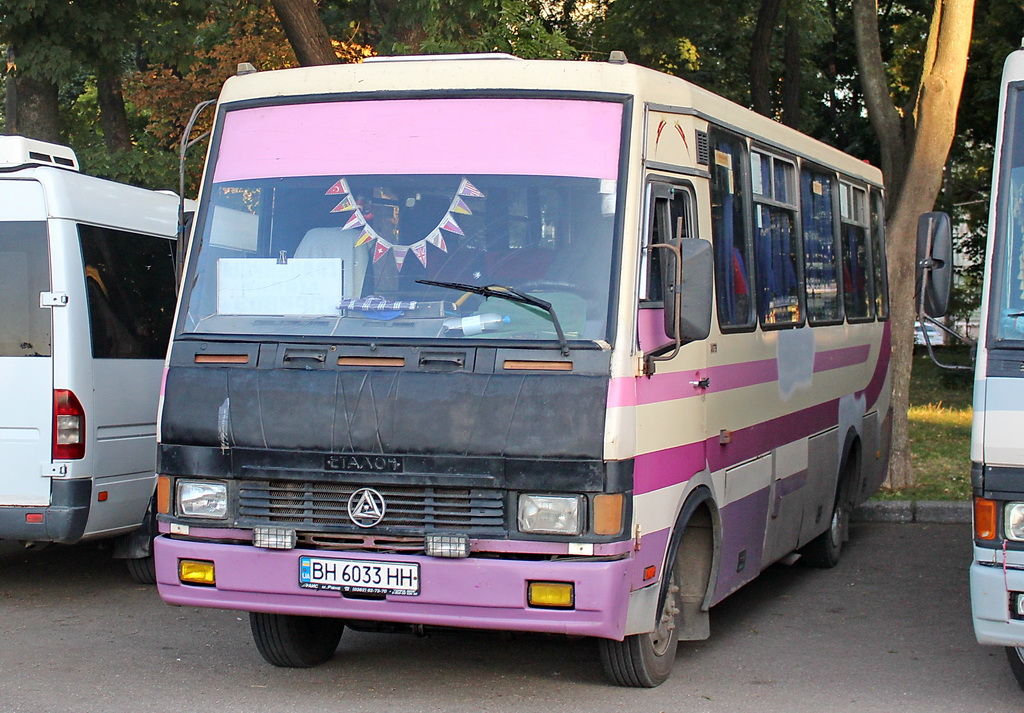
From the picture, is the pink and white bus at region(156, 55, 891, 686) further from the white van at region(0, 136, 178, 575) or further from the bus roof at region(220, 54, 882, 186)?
the white van at region(0, 136, 178, 575)

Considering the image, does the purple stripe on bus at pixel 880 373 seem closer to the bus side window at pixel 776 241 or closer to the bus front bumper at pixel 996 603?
A: the bus side window at pixel 776 241

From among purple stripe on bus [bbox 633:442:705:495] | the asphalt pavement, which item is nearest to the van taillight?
the asphalt pavement

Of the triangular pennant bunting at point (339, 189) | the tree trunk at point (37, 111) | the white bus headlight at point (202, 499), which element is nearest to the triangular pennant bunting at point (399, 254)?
the triangular pennant bunting at point (339, 189)

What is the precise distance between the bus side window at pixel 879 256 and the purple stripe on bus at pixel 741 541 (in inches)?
159

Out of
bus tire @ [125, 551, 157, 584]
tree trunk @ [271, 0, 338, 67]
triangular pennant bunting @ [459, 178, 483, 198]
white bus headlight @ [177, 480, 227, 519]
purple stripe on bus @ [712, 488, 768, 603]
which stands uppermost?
tree trunk @ [271, 0, 338, 67]

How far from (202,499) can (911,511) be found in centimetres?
783

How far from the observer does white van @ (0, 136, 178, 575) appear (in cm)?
845

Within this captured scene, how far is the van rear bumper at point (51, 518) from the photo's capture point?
841 centimetres

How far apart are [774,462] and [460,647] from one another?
2.17 meters

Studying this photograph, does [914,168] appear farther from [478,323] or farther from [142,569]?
[478,323]

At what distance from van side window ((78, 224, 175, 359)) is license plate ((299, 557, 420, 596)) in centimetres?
335

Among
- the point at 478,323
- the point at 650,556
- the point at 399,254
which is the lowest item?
the point at 650,556

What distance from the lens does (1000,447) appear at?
5730 mm

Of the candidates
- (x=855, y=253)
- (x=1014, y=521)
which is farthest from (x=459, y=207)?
(x=855, y=253)
